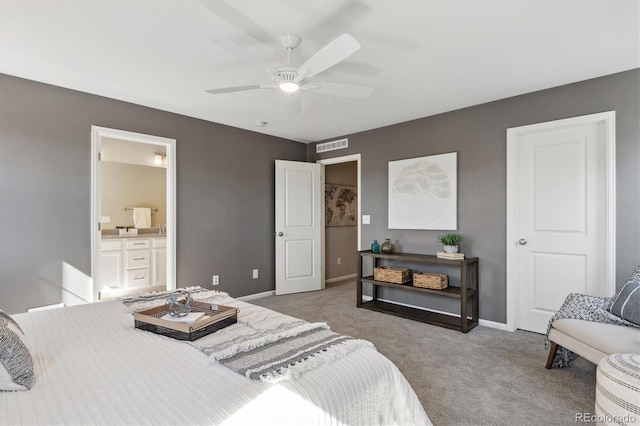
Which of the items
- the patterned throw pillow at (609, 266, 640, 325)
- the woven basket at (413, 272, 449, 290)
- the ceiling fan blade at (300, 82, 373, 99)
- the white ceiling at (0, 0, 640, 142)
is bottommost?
the woven basket at (413, 272, 449, 290)

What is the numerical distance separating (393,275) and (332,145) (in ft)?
7.47

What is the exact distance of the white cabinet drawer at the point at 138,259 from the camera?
4.88 metres

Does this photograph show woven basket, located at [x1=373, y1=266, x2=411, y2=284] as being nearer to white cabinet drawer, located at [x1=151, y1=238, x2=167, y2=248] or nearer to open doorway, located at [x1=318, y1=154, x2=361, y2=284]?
open doorway, located at [x1=318, y1=154, x2=361, y2=284]

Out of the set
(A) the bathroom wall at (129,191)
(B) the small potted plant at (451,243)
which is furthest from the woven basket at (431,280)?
(A) the bathroom wall at (129,191)

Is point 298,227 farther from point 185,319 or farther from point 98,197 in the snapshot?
point 185,319

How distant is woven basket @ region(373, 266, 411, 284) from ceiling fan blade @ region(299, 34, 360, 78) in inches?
103

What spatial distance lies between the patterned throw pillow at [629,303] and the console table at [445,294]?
123 cm

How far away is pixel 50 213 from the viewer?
3.03 metres

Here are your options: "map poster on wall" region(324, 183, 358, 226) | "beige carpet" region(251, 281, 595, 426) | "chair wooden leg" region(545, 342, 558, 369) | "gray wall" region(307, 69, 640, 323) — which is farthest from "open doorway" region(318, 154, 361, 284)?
"chair wooden leg" region(545, 342, 558, 369)

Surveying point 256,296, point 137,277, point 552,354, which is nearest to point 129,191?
point 137,277

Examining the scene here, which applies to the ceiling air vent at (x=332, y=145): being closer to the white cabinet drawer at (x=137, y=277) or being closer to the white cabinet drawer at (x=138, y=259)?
the white cabinet drawer at (x=138, y=259)

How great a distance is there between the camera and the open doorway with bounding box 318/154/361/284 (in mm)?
5988

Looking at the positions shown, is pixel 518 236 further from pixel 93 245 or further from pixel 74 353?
pixel 93 245

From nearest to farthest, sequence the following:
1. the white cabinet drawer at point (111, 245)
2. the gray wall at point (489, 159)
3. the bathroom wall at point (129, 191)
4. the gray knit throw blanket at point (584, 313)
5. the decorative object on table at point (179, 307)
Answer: the decorative object on table at point (179, 307), the gray knit throw blanket at point (584, 313), the gray wall at point (489, 159), the white cabinet drawer at point (111, 245), the bathroom wall at point (129, 191)
